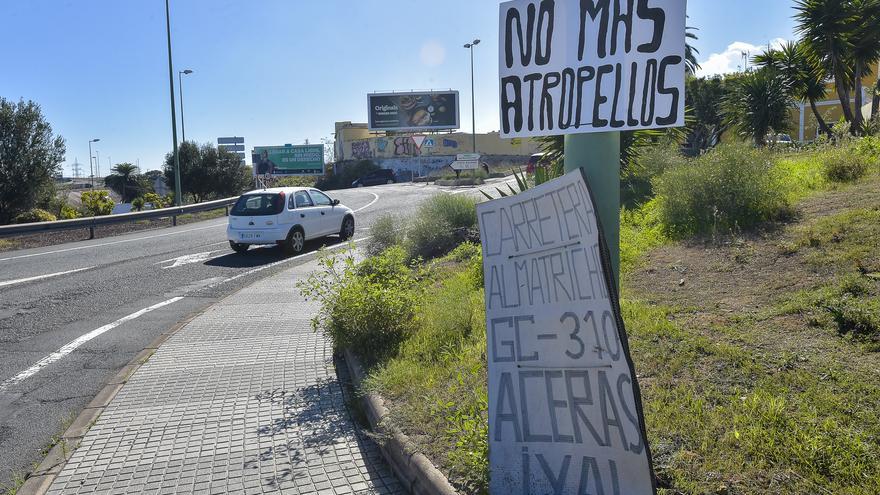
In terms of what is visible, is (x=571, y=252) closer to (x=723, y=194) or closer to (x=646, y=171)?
(x=723, y=194)

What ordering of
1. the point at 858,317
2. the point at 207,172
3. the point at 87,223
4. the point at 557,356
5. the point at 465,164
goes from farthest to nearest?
the point at 465,164
the point at 207,172
the point at 87,223
the point at 858,317
the point at 557,356

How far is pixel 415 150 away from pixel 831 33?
164ft

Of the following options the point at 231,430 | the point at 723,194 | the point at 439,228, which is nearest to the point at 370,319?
the point at 231,430

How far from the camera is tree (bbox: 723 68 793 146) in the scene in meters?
24.0

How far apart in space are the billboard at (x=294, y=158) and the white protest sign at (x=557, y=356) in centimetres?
5947

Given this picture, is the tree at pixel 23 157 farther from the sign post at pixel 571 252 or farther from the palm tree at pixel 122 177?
the palm tree at pixel 122 177

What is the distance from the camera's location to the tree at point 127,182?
58344mm

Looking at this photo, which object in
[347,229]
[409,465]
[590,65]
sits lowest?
Answer: [409,465]

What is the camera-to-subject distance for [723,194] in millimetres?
8336

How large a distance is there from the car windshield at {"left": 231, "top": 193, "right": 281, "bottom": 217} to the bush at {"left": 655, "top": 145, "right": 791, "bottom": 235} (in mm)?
8637

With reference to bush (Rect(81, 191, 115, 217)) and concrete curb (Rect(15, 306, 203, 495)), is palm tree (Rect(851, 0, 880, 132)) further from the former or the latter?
bush (Rect(81, 191, 115, 217))

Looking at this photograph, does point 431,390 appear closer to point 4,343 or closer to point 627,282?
point 627,282

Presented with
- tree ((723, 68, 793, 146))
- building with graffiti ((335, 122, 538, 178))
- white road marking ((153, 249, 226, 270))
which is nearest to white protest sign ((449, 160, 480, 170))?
building with graffiti ((335, 122, 538, 178))

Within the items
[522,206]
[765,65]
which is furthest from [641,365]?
[765,65]
